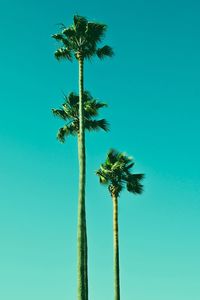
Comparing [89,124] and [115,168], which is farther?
[115,168]

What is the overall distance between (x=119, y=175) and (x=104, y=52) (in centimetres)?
831

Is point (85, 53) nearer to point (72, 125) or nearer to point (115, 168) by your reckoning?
point (72, 125)

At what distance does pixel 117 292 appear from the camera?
32344 millimetres

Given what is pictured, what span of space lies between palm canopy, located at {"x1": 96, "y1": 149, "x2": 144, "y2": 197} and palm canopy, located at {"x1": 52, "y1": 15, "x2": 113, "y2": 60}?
8.04m

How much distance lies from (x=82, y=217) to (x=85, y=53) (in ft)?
31.5

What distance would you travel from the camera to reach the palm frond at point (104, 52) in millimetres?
32125

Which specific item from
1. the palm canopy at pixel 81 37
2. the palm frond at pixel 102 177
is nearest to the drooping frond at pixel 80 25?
the palm canopy at pixel 81 37

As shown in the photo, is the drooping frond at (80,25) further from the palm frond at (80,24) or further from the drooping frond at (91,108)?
the drooping frond at (91,108)

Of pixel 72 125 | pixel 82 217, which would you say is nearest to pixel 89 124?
pixel 72 125

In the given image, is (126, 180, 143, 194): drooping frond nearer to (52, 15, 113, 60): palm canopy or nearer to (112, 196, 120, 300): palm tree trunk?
(112, 196, 120, 300): palm tree trunk

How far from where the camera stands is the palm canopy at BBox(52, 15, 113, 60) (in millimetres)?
31156

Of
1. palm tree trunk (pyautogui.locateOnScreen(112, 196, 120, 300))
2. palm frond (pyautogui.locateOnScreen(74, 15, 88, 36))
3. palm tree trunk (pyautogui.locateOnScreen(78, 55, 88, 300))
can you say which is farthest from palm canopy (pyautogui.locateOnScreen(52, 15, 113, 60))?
palm tree trunk (pyautogui.locateOnScreen(112, 196, 120, 300))

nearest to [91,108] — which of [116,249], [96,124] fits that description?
[96,124]

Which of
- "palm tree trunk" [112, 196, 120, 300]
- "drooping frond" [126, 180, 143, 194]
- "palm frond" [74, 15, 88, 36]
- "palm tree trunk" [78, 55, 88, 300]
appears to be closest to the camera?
"palm tree trunk" [78, 55, 88, 300]
